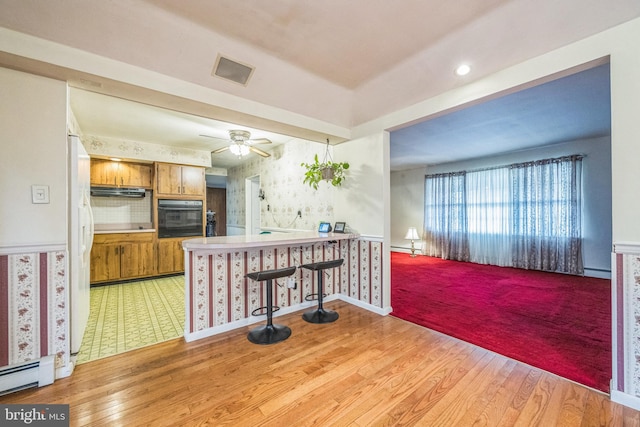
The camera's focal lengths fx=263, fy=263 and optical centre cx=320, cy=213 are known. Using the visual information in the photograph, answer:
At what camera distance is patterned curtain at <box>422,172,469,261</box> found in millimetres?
6598

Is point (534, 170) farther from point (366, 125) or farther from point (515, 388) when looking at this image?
point (515, 388)

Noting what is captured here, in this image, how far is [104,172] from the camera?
4656 millimetres

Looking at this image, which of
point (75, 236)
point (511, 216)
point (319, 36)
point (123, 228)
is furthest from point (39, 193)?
point (511, 216)

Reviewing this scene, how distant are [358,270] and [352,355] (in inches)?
53.0

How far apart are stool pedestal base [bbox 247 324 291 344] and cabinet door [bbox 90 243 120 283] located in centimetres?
337

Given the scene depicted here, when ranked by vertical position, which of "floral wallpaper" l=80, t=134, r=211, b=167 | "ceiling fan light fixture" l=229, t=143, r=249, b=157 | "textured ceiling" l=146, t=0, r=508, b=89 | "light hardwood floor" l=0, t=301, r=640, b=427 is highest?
"textured ceiling" l=146, t=0, r=508, b=89

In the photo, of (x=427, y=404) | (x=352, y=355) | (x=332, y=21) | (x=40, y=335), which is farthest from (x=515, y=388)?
(x=40, y=335)

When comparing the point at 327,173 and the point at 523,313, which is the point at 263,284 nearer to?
the point at 327,173

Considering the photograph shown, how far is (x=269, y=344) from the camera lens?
98.2 inches

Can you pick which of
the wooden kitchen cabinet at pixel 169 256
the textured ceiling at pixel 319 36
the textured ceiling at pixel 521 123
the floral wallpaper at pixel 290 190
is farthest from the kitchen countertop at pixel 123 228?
the textured ceiling at pixel 521 123

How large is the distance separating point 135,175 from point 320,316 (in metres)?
4.38

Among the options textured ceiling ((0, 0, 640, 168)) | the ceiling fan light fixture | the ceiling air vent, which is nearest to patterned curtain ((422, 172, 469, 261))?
textured ceiling ((0, 0, 640, 168))

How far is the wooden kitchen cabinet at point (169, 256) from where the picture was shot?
16.4ft

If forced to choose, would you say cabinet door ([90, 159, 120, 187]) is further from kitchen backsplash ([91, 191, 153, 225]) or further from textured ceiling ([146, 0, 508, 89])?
textured ceiling ([146, 0, 508, 89])
